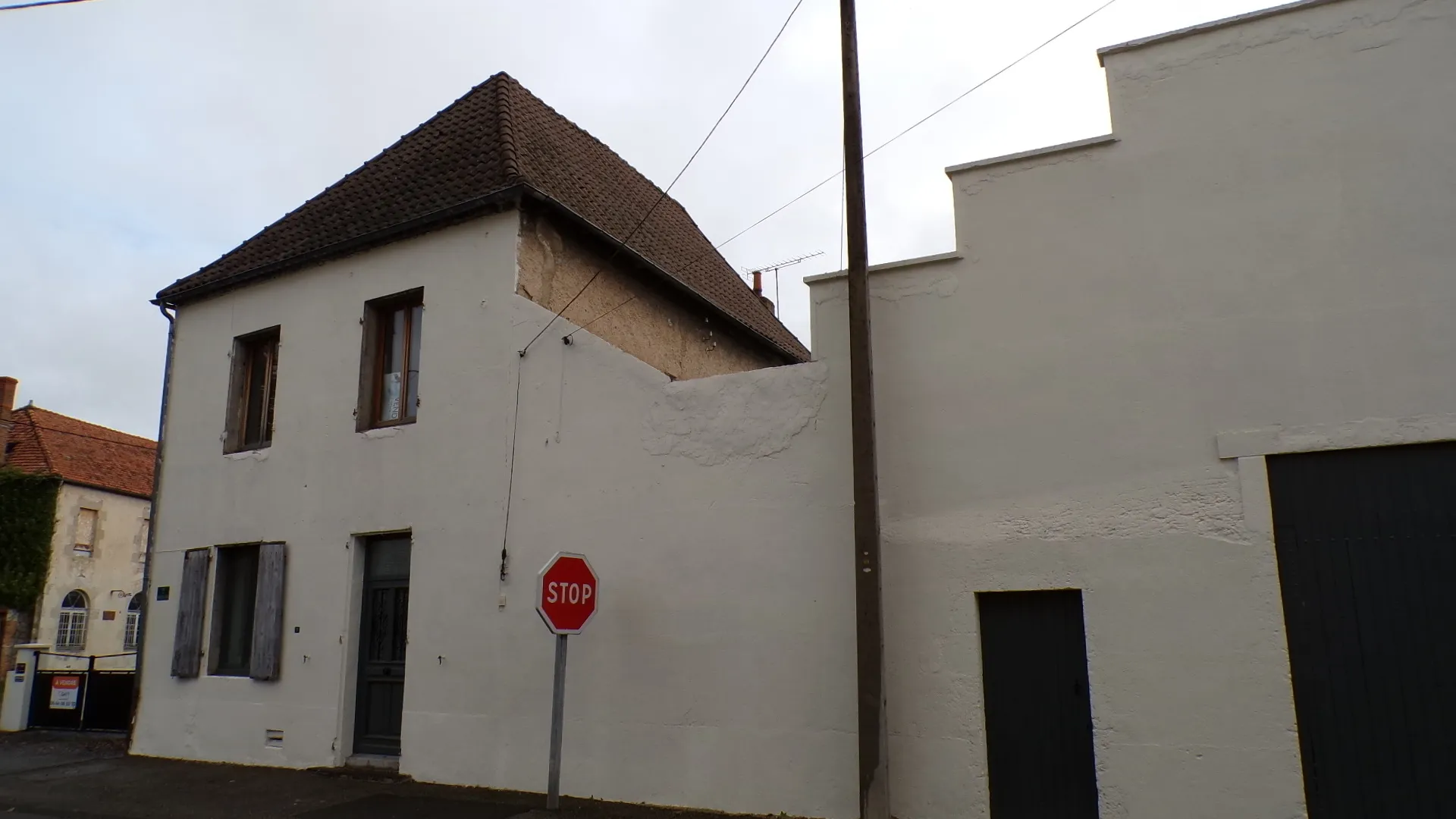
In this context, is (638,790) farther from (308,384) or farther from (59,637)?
(59,637)

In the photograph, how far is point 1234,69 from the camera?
7.49 metres

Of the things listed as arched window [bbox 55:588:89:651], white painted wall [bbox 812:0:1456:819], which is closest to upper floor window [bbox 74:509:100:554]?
arched window [bbox 55:588:89:651]

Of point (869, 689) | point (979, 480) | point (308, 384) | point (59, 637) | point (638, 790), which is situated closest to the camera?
point (869, 689)

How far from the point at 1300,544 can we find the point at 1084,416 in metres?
1.67

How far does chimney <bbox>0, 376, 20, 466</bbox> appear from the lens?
24141 mm

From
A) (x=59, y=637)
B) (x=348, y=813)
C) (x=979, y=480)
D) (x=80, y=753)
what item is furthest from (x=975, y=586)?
(x=59, y=637)

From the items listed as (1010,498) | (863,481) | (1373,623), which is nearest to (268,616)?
(863,481)

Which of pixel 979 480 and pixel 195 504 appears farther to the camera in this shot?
pixel 195 504

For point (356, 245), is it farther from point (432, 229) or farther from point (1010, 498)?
point (1010, 498)

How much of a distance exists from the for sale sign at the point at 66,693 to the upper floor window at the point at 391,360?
26.7 ft

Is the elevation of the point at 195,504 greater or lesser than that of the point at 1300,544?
greater

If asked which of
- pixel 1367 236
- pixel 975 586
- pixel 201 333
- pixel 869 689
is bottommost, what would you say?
pixel 869 689

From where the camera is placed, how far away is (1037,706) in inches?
285

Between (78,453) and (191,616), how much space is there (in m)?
17.4
